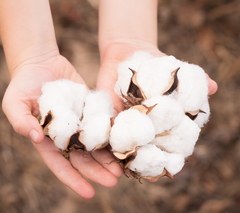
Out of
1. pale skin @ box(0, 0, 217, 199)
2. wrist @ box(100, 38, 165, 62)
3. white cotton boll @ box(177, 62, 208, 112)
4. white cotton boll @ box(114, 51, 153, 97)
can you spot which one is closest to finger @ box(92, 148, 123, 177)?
pale skin @ box(0, 0, 217, 199)

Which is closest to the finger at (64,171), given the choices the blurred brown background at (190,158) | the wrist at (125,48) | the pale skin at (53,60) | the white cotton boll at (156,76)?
the pale skin at (53,60)

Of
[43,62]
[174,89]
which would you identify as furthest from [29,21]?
[174,89]

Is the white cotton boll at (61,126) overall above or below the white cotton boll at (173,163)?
above

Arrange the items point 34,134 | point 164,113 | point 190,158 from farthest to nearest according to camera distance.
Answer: point 190,158 < point 164,113 < point 34,134

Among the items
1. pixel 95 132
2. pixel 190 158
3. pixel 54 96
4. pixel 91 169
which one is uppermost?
pixel 54 96

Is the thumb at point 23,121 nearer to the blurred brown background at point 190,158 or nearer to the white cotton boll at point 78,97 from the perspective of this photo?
the white cotton boll at point 78,97

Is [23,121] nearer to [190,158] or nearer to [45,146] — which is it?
[45,146]

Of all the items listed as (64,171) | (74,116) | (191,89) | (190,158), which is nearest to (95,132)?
(74,116)
